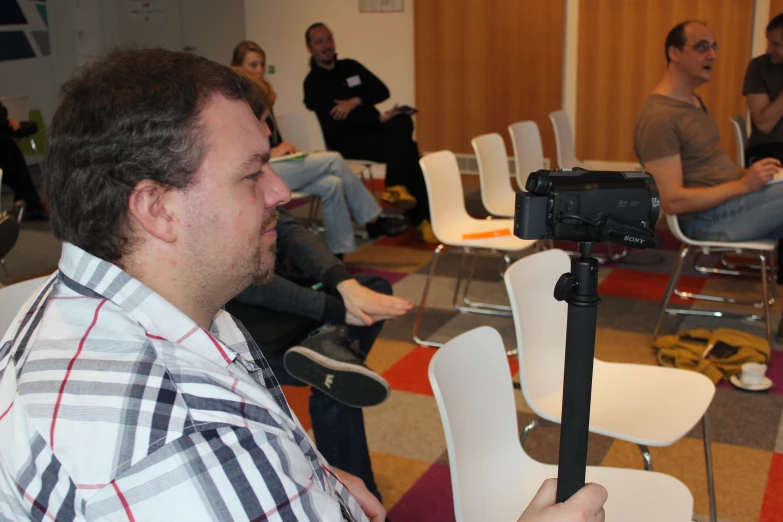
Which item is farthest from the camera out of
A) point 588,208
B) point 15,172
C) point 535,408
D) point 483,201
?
point 15,172

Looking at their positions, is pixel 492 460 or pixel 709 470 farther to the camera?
pixel 709 470

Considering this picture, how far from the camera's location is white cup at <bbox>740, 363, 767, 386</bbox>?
2961mm

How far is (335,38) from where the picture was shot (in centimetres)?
736

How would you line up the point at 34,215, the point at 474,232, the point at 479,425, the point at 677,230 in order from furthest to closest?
the point at 34,215 → the point at 474,232 → the point at 677,230 → the point at 479,425

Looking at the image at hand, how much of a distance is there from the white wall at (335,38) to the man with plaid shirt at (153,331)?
622 cm

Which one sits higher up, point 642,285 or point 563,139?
point 563,139

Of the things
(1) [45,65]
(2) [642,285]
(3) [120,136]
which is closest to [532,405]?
(3) [120,136]

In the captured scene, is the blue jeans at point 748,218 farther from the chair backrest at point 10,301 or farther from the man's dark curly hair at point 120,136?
the man's dark curly hair at point 120,136

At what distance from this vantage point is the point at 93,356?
83 cm

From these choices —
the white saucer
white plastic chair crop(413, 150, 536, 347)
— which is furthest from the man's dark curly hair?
the white saucer

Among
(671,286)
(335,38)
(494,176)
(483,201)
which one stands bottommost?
(671,286)

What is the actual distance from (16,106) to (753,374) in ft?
18.6

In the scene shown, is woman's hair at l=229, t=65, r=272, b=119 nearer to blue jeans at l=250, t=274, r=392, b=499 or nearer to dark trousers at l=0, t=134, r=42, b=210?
blue jeans at l=250, t=274, r=392, b=499

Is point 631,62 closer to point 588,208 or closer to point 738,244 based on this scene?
point 738,244
